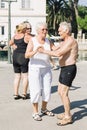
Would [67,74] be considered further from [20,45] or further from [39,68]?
[20,45]

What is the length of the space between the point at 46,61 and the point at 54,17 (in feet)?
217

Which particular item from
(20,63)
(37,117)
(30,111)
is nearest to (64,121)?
(37,117)

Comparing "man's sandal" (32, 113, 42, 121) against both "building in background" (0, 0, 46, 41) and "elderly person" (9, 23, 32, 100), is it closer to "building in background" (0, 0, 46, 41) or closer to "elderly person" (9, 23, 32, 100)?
"elderly person" (9, 23, 32, 100)

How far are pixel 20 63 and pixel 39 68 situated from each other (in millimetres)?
2255

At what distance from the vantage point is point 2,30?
50906 mm

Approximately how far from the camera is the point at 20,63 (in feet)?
34.9

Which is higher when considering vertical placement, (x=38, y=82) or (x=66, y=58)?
(x=66, y=58)

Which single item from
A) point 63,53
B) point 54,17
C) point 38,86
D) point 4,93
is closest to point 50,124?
point 38,86

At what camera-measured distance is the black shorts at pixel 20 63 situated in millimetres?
10578

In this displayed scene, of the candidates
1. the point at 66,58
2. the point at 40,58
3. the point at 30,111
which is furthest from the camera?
the point at 30,111

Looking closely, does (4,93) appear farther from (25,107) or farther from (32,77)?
(32,77)

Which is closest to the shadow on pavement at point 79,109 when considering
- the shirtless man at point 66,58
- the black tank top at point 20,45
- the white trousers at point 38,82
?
the shirtless man at point 66,58

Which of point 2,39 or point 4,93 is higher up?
point 4,93

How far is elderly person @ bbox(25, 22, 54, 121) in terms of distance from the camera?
26.9 feet
